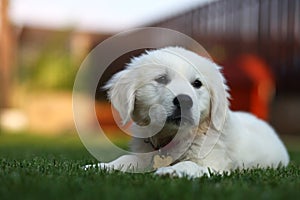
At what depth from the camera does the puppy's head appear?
3695 mm

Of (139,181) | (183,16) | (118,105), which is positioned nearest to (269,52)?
(183,16)

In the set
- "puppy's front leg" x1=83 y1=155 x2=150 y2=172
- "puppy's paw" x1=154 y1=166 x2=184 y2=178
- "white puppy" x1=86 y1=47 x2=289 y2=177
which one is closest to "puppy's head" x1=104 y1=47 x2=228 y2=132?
"white puppy" x1=86 y1=47 x2=289 y2=177

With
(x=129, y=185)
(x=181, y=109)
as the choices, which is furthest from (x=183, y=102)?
(x=129, y=185)

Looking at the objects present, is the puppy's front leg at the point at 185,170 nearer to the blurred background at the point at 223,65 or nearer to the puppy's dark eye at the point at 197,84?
the puppy's dark eye at the point at 197,84

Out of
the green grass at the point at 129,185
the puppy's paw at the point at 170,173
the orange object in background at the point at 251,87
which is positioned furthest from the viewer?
the orange object in background at the point at 251,87

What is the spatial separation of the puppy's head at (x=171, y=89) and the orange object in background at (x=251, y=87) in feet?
25.9

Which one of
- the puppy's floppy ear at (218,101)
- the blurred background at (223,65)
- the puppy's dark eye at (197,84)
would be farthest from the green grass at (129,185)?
the blurred background at (223,65)

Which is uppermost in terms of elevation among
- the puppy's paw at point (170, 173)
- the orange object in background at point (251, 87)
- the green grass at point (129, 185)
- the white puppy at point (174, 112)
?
the orange object in background at point (251, 87)

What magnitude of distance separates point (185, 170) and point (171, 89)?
20.7 inches

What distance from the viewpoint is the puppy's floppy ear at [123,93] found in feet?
12.9

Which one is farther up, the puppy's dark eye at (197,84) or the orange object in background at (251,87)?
the orange object in background at (251,87)

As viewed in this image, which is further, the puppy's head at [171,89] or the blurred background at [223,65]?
the blurred background at [223,65]

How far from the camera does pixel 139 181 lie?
306cm

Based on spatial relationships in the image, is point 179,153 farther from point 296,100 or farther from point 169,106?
point 296,100
